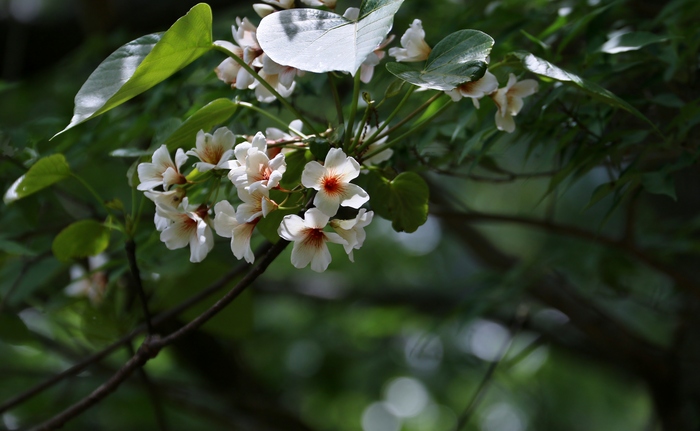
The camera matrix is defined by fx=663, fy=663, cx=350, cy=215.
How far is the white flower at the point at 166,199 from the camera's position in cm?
53

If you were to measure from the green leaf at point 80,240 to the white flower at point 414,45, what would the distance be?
0.34 m

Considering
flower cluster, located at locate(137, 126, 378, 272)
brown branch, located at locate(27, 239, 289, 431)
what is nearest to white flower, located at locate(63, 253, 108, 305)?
brown branch, located at locate(27, 239, 289, 431)

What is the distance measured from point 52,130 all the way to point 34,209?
148 millimetres

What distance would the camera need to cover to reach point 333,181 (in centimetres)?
49

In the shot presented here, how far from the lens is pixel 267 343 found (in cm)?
222

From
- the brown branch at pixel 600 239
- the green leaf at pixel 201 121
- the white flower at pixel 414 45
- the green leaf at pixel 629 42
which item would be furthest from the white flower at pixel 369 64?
the brown branch at pixel 600 239

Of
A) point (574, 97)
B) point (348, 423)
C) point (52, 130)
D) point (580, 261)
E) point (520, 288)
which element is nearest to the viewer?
point (574, 97)

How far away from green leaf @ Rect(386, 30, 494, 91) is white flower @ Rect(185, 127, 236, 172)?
0.46 feet

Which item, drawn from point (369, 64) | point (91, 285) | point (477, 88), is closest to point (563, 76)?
point (477, 88)

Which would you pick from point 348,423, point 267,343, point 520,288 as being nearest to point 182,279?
point 520,288

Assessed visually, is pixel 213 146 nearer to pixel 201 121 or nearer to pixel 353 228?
pixel 201 121

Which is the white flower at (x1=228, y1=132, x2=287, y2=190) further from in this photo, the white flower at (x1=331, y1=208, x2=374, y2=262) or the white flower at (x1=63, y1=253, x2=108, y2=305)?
the white flower at (x1=63, y1=253, x2=108, y2=305)

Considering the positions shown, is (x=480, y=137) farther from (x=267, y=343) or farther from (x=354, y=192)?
(x=267, y=343)

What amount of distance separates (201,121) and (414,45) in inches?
7.9
